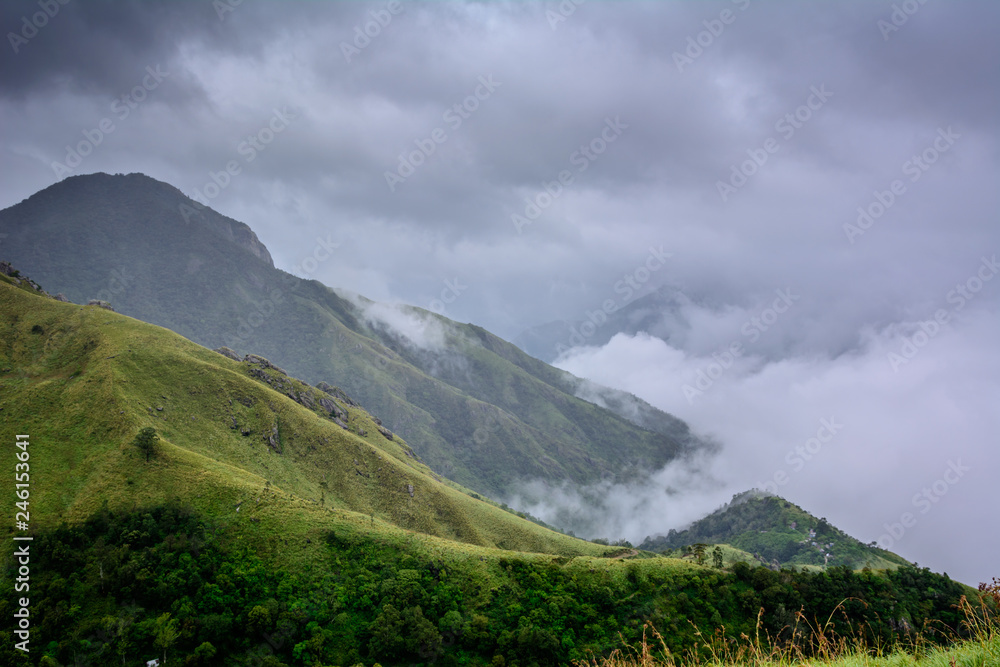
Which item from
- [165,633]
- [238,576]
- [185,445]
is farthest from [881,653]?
[185,445]

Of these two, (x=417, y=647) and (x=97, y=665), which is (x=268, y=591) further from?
(x=417, y=647)

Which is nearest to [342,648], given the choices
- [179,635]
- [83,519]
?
[179,635]

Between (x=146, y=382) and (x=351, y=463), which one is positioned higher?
(x=146, y=382)

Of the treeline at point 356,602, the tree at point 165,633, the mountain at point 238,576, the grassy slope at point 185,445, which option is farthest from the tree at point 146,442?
the tree at point 165,633

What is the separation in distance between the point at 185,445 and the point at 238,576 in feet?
173

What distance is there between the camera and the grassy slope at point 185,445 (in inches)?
3627

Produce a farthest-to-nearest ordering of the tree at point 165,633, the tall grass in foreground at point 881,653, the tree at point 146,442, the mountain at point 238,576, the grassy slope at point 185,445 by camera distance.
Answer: the tree at point 146,442 → the grassy slope at point 185,445 → the mountain at point 238,576 → the tree at point 165,633 → the tall grass in foreground at point 881,653

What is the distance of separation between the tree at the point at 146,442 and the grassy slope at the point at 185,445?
1366 millimetres

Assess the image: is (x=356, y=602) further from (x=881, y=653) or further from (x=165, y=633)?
(x=881, y=653)

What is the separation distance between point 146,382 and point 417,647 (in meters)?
102

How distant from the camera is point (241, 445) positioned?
133500mm

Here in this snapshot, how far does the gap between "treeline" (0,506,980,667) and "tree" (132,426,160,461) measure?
16.7 m

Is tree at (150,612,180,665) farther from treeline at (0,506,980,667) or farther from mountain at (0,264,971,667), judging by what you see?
mountain at (0,264,971,667)

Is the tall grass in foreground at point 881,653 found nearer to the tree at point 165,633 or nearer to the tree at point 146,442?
the tree at point 165,633
